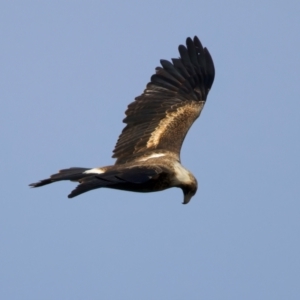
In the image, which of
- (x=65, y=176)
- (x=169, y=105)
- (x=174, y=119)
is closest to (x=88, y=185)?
(x=65, y=176)

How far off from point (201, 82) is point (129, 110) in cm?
143

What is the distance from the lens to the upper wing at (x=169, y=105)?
15406mm

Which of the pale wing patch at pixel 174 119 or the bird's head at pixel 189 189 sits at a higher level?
the pale wing patch at pixel 174 119

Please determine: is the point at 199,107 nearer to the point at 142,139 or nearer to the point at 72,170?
the point at 142,139

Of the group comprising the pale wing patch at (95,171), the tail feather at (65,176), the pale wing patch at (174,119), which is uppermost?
the pale wing patch at (174,119)

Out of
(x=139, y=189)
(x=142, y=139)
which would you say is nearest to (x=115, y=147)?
(x=142, y=139)

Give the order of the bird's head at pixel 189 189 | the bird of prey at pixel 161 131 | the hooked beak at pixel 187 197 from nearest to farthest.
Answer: the bird of prey at pixel 161 131, the bird's head at pixel 189 189, the hooked beak at pixel 187 197

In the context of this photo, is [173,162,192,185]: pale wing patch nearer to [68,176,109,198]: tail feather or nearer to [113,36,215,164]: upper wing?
[113,36,215,164]: upper wing

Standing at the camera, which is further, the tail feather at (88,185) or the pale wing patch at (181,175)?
the pale wing patch at (181,175)

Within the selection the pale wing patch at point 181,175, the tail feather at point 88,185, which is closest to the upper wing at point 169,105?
the pale wing patch at point 181,175

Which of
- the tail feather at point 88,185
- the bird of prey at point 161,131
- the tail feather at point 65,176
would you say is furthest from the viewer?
the tail feather at point 65,176

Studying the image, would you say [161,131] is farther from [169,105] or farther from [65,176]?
[65,176]

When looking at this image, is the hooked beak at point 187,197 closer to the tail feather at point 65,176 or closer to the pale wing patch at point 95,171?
the pale wing patch at point 95,171

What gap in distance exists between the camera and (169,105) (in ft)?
52.9
